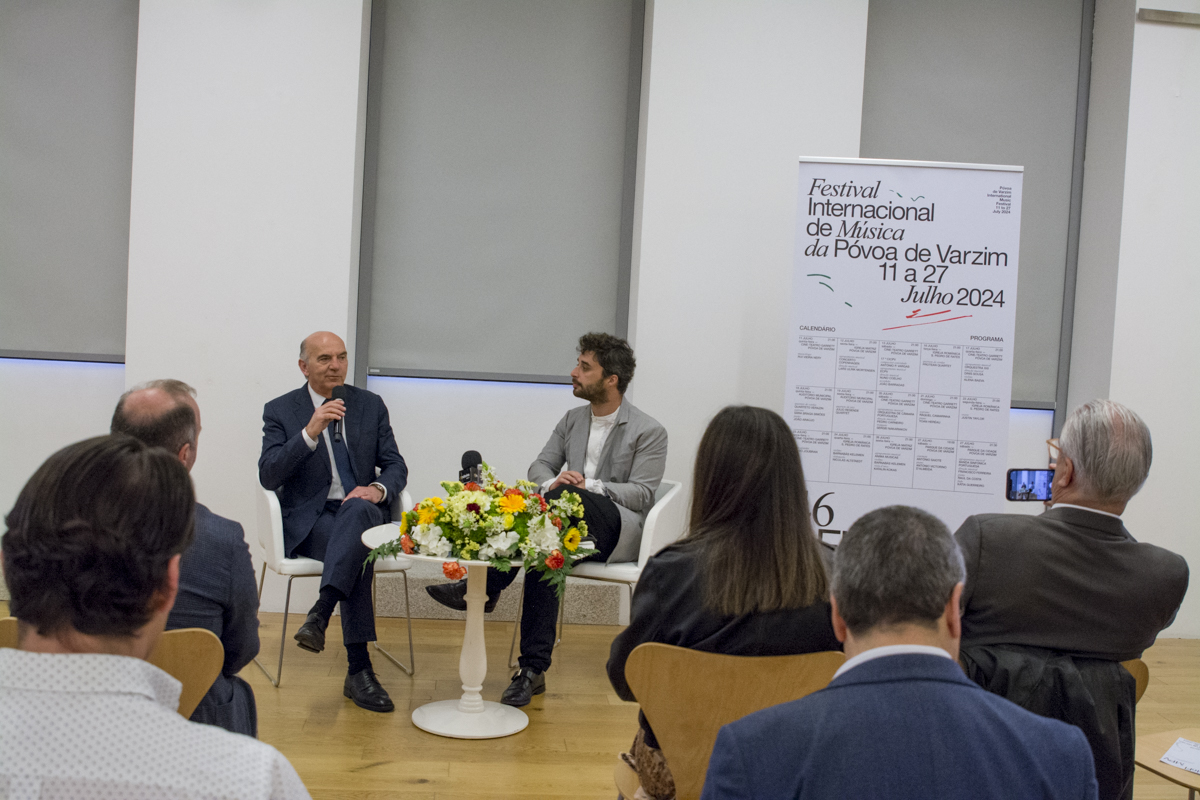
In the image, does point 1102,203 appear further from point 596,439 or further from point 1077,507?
point 1077,507

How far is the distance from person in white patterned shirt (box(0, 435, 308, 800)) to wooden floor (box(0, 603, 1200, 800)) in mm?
1945

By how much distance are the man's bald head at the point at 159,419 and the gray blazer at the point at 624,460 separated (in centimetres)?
198

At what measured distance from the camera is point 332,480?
157 inches

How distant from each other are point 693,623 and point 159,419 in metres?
1.25

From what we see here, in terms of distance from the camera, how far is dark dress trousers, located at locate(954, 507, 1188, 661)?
5.98 feet

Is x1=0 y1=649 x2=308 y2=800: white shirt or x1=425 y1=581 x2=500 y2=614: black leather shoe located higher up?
x1=0 y1=649 x2=308 y2=800: white shirt

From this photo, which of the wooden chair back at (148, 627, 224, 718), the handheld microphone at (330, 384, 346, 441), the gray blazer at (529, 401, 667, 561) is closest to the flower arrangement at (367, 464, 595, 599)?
the gray blazer at (529, 401, 667, 561)

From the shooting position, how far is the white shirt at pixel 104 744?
0.90 metres

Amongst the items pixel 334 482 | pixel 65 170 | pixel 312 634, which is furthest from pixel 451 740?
pixel 65 170

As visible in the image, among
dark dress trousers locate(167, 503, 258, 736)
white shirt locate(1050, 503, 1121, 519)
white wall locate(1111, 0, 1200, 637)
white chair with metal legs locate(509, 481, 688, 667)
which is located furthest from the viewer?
white wall locate(1111, 0, 1200, 637)

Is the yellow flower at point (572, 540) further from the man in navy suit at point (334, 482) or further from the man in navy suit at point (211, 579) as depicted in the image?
the man in navy suit at point (211, 579)

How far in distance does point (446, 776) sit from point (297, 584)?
198cm

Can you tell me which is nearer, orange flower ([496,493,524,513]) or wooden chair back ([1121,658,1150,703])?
wooden chair back ([1121,658,1150,703])

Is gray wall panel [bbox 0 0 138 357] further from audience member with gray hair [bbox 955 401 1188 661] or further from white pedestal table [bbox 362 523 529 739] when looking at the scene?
audience member with gray hair [bbox 955 401 1188 661]
